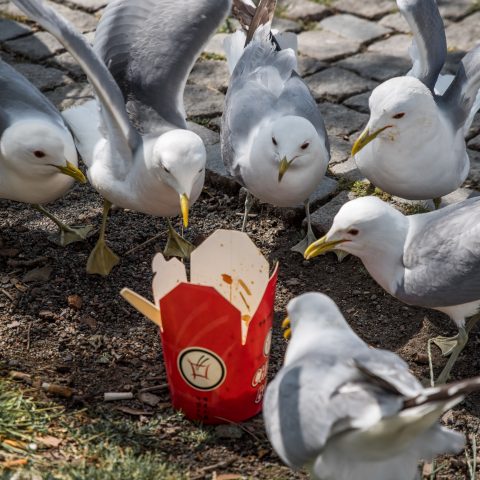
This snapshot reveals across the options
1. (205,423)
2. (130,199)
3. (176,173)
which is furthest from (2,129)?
(205,423)

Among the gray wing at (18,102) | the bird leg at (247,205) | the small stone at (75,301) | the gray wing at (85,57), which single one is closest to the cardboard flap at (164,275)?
the small stone at (75,301)

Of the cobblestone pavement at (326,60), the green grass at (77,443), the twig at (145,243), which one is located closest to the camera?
the green grass at (77,443)

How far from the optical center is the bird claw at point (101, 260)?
3.97 m

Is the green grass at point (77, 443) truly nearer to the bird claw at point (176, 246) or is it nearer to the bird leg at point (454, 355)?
the bird leg at point (454, 355)

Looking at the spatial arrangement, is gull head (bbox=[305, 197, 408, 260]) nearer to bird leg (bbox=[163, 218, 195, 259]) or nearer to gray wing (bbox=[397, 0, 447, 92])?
bird leg (bbox=[163, 218, 195, 259])

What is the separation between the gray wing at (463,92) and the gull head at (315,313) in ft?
5.43

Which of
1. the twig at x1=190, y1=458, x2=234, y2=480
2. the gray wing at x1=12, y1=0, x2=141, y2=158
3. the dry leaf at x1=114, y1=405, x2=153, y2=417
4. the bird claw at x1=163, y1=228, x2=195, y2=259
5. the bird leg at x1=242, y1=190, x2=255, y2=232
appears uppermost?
the gray wing at x1=12, y1=0, x2=141, y2=158

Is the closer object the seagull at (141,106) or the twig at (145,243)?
the seagull at (141,106)

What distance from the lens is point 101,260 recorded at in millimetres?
3996

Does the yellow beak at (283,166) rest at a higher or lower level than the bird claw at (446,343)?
higher

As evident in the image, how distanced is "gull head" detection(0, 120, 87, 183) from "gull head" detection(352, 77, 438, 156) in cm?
127

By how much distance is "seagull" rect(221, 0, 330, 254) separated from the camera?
385 cm

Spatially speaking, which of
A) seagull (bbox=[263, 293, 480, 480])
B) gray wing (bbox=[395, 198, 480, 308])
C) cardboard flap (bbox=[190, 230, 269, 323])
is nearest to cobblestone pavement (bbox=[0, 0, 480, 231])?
gray wing (bbox=[395, 198, 480, 308])

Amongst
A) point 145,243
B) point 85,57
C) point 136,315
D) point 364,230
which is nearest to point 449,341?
point 364,230
